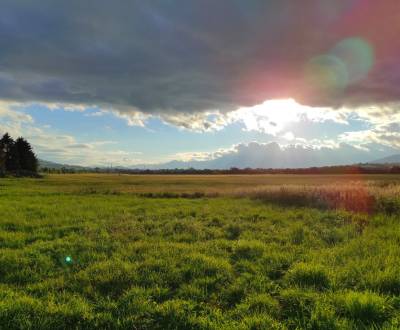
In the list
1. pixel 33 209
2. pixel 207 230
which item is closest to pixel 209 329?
pixel 207 230

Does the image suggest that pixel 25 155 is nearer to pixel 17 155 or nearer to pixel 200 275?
pixel 17 155

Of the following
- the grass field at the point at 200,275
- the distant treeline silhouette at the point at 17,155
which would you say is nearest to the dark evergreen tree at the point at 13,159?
the distant treeline silhouette at the point at 17,155

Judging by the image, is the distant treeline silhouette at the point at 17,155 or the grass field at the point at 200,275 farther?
the distant treeline silhouette at the point at 17,155

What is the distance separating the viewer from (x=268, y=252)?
1017cm

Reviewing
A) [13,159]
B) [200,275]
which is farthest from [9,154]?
[200,275]

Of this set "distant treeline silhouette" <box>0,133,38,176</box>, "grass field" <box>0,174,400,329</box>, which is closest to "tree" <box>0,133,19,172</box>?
"distant treeline silhouette" <box>0,133,38,176</box>

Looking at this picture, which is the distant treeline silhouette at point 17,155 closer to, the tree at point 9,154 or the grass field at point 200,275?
the tree at point 9,154

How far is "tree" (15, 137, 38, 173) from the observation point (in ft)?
Answer: 342

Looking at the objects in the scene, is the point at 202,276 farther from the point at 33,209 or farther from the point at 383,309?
the point at 33,209

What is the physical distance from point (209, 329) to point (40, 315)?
10.8ft

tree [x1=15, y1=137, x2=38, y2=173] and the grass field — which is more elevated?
tree [x1=15, y1=137, x2=38, y2=173]

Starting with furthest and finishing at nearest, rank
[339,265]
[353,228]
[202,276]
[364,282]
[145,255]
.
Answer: [353,228], [145,255], [339,265], [202,276], [364,282]

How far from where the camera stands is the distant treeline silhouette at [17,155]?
100438 mm

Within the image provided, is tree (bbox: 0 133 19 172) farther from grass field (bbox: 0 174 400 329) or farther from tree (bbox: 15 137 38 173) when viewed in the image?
grass field (bbox: 0 174 400 329)
